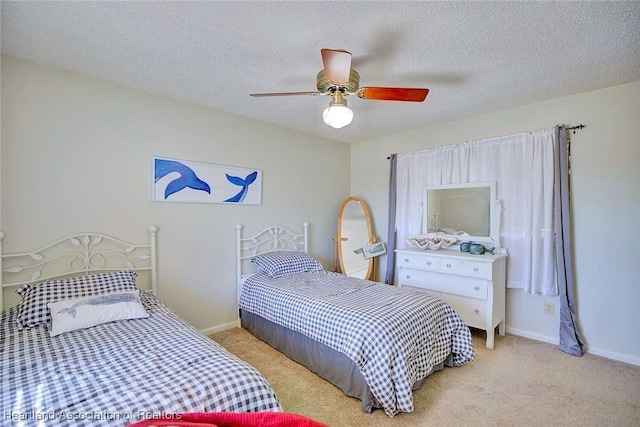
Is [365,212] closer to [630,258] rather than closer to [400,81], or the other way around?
[400,81]

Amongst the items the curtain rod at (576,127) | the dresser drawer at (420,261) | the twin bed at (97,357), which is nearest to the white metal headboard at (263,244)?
the twin bed at (97,357)

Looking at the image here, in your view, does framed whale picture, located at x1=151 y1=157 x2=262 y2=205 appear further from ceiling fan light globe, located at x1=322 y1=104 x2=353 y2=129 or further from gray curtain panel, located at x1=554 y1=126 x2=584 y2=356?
gray curtain panel, located at x1=554 y1=126 x2=584 y2=356

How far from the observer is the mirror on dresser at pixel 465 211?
3.19m

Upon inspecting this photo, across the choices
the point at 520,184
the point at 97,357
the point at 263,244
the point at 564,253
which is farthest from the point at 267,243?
the point at 564,253

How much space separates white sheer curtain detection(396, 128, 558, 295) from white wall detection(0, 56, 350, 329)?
202cm

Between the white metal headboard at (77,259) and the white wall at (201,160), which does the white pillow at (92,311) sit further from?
the white wall at (201,160)

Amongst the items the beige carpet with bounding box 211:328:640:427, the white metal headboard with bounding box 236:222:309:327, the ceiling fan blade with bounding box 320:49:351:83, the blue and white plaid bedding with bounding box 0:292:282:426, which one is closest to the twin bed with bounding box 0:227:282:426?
the blue and white plaid bedding with bounding box 0:292:282:426

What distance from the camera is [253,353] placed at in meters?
2.68

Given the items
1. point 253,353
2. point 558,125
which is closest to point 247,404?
point 253,353

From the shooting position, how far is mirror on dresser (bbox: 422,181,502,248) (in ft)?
10.5

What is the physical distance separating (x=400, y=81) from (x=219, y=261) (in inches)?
98.3

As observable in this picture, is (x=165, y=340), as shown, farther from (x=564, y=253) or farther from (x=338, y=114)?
(x=564, y=253)

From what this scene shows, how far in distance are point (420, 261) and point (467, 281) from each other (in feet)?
1.66

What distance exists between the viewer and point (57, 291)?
6.46 ft
